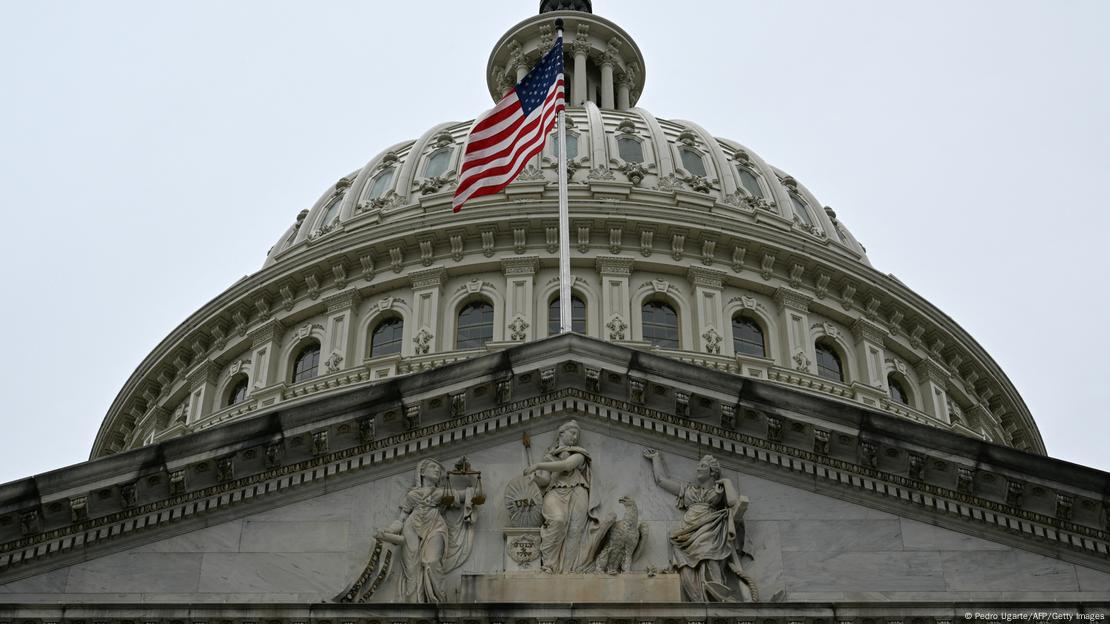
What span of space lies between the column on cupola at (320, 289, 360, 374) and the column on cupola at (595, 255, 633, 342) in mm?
7884

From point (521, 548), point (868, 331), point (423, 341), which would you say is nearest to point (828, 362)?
point (868, 331)

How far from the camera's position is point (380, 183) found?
5988 centimetres

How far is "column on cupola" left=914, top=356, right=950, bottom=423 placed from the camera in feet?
175

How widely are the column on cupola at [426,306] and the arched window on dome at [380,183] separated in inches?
274

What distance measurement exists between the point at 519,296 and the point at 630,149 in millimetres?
10173

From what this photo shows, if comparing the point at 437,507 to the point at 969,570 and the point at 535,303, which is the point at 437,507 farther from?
the point at 535,303

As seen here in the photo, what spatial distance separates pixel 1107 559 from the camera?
2298 cm

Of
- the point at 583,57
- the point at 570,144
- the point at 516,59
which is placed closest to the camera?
the point at 570,144

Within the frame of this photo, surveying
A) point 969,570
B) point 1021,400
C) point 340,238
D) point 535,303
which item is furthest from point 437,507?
point 1021,400

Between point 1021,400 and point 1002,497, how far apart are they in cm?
3711

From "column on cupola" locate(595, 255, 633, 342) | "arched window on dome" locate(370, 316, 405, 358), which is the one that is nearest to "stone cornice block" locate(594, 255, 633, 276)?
"column on cupola" locate(595, 255, 633, 342)

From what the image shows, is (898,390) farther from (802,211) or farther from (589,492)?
(589,492)

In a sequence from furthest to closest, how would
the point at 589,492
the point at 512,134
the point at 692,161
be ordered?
the point at 692,161 < the point at 512,134 < the point at 589,492

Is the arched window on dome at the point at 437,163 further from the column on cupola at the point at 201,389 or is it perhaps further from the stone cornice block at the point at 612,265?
the column on cupola at the point at 201,389
